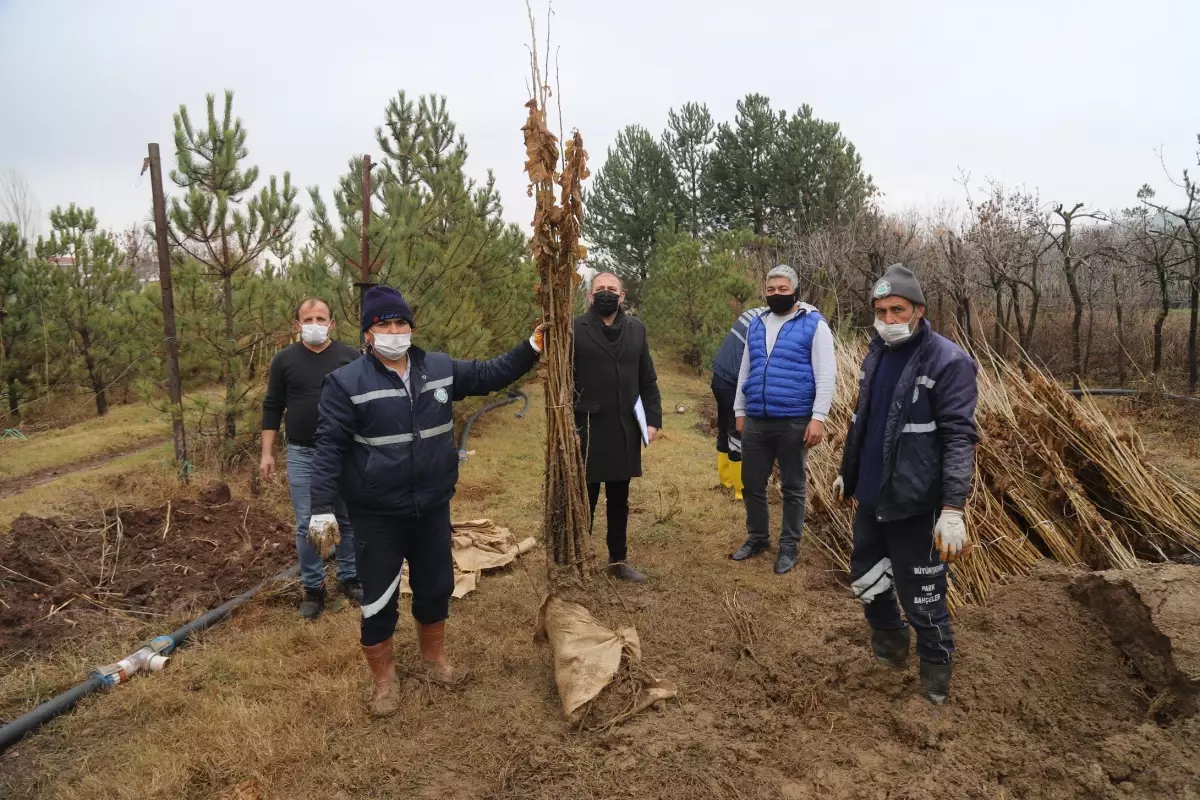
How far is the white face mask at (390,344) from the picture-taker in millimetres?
2543

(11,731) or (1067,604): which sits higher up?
(1067,604)

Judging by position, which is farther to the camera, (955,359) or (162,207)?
(162,207)

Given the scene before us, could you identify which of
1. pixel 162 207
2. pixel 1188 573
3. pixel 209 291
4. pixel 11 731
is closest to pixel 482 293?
pixel 209 291

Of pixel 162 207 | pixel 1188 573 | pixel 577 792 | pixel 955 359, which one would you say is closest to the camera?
pixel 577 792

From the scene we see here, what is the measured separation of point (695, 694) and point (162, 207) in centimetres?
560

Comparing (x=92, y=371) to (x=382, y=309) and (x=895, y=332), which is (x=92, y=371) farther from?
(x=895, y=332)

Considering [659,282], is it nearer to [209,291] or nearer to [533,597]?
[209,291]

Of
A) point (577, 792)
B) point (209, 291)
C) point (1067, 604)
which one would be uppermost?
point (209, 291)

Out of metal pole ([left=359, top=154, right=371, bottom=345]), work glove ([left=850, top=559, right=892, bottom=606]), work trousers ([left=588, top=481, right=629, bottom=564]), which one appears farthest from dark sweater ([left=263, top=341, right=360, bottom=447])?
work glove ([left=850, top=559, right=892, bottom=606])

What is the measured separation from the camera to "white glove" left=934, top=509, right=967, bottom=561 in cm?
230

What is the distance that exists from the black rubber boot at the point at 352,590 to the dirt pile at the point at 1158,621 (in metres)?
3.53

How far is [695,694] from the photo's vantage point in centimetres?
267

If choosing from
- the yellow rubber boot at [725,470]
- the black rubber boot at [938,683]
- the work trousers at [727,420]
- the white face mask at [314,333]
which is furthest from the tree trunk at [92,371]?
the black rubber boot at [938,683]

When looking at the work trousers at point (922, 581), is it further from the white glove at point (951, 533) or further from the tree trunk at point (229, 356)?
the tree trunk at point (229, 356)
